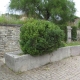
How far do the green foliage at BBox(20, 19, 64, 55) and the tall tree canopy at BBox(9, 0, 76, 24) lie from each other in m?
10.4

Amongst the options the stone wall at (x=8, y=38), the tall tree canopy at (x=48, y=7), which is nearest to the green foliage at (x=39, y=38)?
the stone wall at (x=8, y=38)

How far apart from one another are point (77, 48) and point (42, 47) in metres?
3.01

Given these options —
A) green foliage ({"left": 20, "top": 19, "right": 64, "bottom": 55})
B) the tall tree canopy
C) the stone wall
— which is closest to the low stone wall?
green foliage ({"left": 20, "top": 19, "right": 64, "bottom": 55})

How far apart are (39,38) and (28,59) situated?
861 mm

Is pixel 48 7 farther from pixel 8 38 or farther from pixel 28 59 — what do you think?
pixel 28 59

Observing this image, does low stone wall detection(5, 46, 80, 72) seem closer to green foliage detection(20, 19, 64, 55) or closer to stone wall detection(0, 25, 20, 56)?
green foliage detection(20, 19, 64, 55)

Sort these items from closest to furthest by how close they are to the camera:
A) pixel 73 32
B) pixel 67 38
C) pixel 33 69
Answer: pixel 33 69 → pixel 67 38 → pixel 73 32

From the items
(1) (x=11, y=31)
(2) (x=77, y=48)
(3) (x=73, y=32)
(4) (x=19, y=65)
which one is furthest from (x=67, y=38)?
(4) (x=19, y=65)

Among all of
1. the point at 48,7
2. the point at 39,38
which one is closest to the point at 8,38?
the point at 39,38

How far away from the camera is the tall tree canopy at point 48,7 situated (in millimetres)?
15555

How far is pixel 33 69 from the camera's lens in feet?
16.0

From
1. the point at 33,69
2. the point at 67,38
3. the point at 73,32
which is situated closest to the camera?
the point at 33,69

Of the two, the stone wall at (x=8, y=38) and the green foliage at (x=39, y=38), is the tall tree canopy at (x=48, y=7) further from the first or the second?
the green foliage at (x=39, y=38)

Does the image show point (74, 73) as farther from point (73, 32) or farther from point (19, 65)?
point (73, 32)
